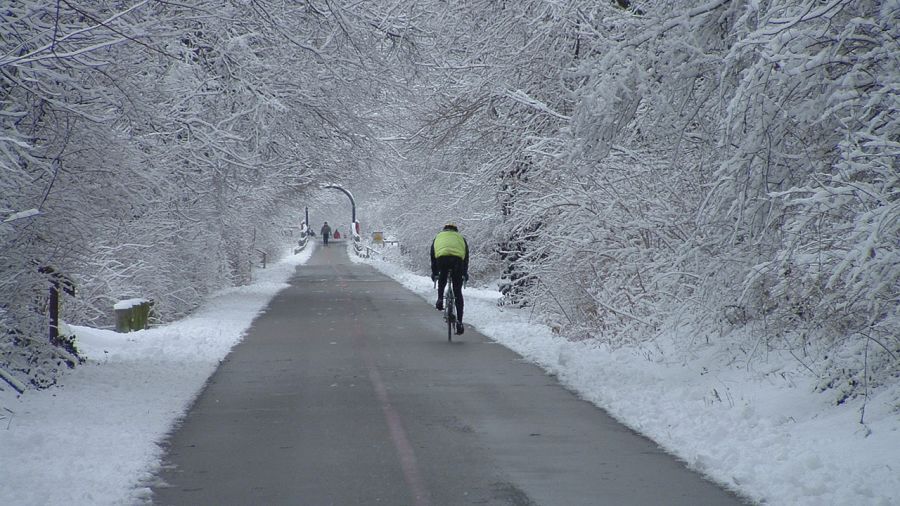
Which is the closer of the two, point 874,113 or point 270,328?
point 874,113

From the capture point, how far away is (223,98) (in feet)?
65.0

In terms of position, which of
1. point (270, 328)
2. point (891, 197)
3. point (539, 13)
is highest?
point (539, 13)

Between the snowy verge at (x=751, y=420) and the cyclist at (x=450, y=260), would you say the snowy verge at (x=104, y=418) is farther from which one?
the snowy verge at (x=751, y=420)

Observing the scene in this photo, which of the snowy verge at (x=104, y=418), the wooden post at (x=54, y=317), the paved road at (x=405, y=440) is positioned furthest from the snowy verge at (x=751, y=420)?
the wooden post at (x=54, y=317)

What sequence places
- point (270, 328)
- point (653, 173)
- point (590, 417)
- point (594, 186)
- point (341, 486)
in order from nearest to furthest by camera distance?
point (341, 486), point (590, 417), point (653, 173), point (594, 186), point (270, 328)

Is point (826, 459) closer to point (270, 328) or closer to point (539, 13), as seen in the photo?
point (539, 13)

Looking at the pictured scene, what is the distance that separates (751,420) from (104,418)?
20.4ft

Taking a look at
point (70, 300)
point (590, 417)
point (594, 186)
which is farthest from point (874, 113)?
point (70, 300)

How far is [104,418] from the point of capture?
11102mm

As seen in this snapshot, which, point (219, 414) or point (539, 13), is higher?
point (539, 13)

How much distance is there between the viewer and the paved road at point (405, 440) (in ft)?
26.8

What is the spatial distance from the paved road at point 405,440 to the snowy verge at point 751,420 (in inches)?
13.6

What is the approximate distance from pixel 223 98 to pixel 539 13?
571 centimetres

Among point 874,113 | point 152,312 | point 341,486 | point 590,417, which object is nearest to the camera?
point 341,486
